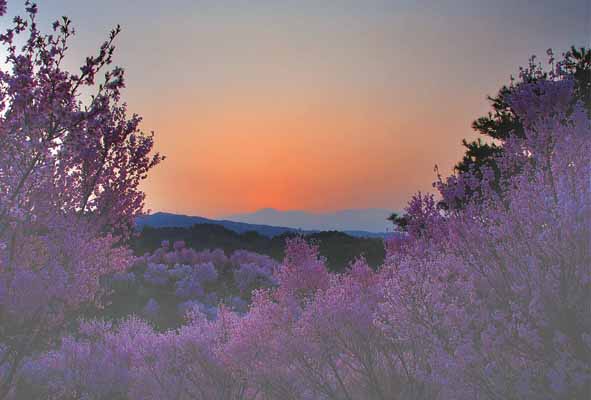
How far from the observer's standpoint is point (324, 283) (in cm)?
1638

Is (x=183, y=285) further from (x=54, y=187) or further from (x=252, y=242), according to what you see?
(x=54, y=187)

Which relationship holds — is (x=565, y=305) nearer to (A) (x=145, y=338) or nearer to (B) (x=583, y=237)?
(B) (x=583, y=237)

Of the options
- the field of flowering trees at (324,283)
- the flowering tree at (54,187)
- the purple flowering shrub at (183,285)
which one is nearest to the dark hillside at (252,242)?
the purple flowering shrub at (183,285)

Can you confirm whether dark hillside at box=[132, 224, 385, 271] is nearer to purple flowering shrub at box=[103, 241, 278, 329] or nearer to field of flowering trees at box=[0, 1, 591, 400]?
purple flowering shrub at box=[103, 241, 278, 329]

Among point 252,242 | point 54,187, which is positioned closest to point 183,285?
point 252,242

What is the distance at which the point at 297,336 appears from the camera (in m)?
11.4

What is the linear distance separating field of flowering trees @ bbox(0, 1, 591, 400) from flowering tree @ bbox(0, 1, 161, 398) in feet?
0.11

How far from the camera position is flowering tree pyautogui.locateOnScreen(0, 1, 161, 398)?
18.7 ft

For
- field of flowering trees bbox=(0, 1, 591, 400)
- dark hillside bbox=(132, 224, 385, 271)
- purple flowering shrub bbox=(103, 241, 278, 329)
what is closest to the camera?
field of flowering trees bbox=(0, 1, 591, 400)

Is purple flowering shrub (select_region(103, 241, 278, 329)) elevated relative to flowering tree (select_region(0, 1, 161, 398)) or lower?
lower

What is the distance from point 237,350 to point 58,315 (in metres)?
4.36

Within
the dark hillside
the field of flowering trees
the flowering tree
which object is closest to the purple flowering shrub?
the dark hillside

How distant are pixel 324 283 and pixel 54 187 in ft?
30.6

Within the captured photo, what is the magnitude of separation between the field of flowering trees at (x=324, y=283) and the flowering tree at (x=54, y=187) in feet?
0.11
